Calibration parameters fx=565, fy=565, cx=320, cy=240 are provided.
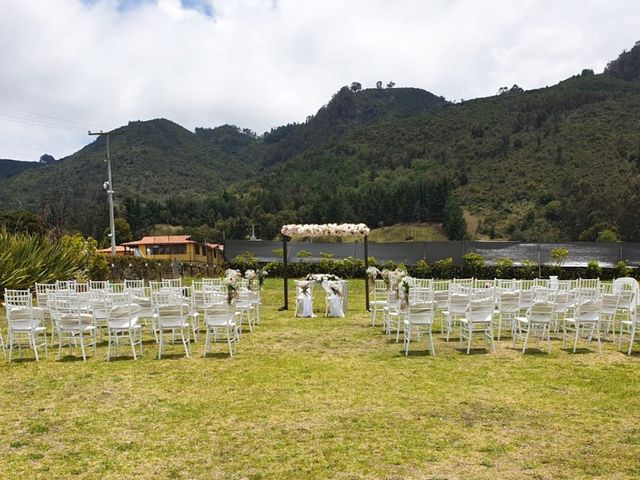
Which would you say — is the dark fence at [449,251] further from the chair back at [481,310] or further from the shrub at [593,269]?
the chair back at [481,310]

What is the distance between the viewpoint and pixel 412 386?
669 cm

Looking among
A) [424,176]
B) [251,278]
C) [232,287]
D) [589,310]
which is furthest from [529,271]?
[424,176]

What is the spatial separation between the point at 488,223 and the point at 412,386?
52.3 meters

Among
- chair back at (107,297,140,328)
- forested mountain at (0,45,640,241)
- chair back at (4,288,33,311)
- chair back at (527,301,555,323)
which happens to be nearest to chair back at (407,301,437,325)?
chair back at (527,301,555,323)

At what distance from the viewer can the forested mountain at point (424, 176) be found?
54.0 metres

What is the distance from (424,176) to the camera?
6906 cm

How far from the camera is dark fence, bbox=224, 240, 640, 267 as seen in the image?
23.7 m

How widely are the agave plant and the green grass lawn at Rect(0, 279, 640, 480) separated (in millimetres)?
8152

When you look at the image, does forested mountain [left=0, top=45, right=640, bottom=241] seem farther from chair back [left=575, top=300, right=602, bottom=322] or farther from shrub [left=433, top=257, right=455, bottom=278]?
chair back [left=575, top=300, right=602, bottom=322]

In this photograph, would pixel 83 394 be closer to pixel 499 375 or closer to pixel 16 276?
pixel 499 375

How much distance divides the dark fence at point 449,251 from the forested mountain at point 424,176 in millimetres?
21964

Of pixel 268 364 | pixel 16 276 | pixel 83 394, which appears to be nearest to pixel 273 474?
pixel 83 394

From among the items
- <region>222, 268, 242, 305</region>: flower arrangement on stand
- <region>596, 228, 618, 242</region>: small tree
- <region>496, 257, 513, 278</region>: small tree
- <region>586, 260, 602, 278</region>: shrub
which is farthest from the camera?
<region>596, 228, 618, 242</region>: small tree

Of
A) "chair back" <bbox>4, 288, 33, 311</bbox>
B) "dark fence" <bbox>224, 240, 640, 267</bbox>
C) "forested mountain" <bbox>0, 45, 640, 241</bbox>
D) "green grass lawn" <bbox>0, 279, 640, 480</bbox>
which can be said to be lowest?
"green grass lawn" <bbox>0, 279, 640, 480</bbox>
